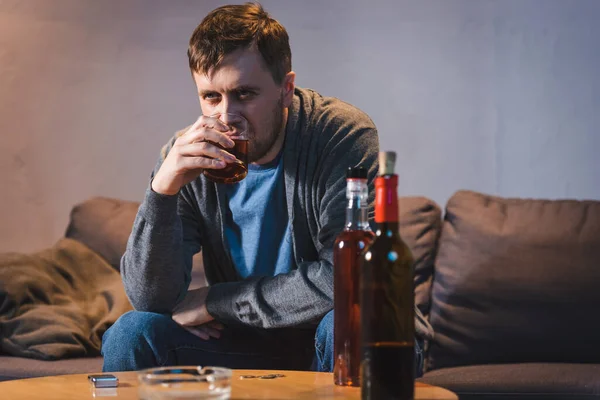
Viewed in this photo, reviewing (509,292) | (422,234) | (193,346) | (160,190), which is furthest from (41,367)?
(509,292)

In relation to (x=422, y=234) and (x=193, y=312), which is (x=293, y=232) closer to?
(x=193, y=312)

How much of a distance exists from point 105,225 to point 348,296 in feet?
6.62

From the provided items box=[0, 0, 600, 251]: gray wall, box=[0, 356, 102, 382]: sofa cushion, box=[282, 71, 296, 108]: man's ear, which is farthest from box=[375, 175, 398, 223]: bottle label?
box=[0, 0, 600, 251]: gray wall

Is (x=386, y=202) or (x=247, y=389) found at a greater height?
(x=386, y=202)

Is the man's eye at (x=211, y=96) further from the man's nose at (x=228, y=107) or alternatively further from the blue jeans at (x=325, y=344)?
the blue jeans at (x=325, y=344)

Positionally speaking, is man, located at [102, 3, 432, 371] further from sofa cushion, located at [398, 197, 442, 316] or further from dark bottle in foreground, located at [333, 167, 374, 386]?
sofa cushion, located at [398, 197, 442, 316]

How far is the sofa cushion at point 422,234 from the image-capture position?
2695 millimetres

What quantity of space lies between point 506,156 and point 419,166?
0.34 m

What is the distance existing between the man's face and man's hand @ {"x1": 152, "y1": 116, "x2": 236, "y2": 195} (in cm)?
17

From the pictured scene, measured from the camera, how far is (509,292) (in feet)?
8.27

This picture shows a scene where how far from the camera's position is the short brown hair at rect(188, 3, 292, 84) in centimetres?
190

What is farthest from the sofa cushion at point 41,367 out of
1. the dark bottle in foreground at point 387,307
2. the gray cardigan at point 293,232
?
the dark bottle in foreground at point 387,307

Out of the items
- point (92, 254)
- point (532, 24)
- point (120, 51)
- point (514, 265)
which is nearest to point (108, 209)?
point (92, 254)

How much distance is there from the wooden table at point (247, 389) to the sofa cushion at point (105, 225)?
5.26 feet
